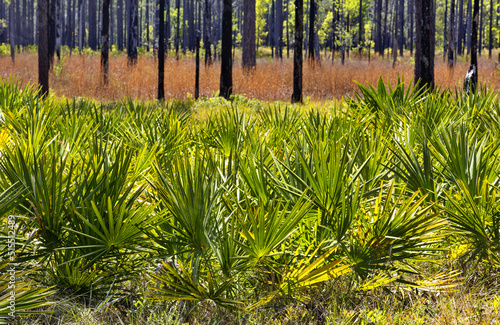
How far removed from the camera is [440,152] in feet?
8.84

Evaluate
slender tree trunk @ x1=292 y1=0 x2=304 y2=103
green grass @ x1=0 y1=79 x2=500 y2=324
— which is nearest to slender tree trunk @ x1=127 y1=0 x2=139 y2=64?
slender tree trunk @ x1=292 y1=0 x2=304 y2=103

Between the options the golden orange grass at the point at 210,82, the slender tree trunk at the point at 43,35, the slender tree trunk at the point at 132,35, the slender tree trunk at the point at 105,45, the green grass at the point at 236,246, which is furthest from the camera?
the slender tree trunk at the point at 132,35

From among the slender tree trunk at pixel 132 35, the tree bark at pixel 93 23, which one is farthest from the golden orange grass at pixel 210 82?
the tree bark at pixel 93 23

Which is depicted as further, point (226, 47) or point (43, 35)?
point (226, 47)

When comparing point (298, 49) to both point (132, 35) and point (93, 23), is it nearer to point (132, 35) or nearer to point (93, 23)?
point (132, 35)

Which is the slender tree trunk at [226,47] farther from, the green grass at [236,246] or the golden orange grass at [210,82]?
the green grass at [236,246]

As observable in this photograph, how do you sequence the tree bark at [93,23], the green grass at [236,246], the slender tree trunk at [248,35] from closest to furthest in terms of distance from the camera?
1. the green grass at [236,246]
2. the slender tree trunk at [248,35]
3. the tree bark at [93,23]

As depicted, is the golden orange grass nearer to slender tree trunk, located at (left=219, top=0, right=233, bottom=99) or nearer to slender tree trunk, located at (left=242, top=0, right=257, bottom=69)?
slender tree trunk, located at (left=219, top=0, right=233, bottom=99)

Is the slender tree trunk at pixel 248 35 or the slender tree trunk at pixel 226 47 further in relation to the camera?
the slender tree trunk at pixel 248 35

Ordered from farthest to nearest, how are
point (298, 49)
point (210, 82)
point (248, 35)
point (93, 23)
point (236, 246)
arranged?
1. point (93, 23)
2. point (248, 35)
3. point (210, 82)
4. point (298, 49)
5. point (236, 246)

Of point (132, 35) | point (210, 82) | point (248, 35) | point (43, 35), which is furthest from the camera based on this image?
point (132, 35)

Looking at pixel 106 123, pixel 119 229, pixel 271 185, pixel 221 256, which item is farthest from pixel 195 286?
pixel 106 123

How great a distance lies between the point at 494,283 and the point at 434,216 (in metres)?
0.66

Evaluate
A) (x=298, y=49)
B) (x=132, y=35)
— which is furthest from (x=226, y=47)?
(x=132, y=35)
